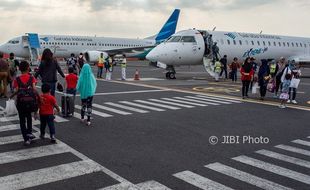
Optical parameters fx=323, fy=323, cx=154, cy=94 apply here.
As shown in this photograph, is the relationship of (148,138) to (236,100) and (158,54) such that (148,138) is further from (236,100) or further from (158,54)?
(158,54)

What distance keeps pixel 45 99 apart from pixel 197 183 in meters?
3.94

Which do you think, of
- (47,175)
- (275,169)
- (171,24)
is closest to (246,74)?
(275,169)

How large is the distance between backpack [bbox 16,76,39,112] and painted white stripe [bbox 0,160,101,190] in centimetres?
174

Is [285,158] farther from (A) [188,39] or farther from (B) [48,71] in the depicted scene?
(A) [188,39]

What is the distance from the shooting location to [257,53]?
89.8ft

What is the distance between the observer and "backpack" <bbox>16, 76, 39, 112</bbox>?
672 centimetres

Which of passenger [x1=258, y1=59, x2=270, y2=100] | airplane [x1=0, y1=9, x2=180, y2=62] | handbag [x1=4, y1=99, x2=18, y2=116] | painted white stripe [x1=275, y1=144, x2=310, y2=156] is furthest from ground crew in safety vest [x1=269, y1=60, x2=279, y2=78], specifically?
airplane [x1=0, y1=9, x2=180, y2=62]

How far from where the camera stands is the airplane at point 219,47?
74.3ft

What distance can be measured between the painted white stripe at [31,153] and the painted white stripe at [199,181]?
2650 mm

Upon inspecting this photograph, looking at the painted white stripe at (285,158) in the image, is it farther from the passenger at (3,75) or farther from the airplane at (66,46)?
the airplane at (66,46)

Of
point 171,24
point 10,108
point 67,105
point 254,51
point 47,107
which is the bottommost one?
point 10,108

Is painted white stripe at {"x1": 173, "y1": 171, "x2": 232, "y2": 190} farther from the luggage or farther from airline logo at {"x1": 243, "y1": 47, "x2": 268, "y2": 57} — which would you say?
airline logo at {"x1": 243, "y1": 47, "x2": 268, "y2": 57}

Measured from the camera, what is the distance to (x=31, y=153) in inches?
253

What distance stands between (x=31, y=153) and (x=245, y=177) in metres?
4.11
